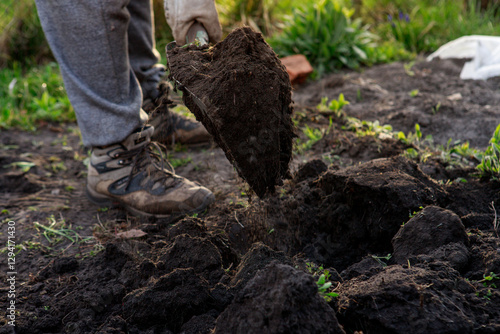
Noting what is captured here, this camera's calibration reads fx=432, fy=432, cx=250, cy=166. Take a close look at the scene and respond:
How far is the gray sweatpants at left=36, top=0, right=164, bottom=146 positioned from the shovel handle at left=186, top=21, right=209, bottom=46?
0.39 meters

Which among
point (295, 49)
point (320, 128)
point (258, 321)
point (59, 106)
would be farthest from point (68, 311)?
point (295, 49)

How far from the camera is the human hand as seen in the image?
203 cm

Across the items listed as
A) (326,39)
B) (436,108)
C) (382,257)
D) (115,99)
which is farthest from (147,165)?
(326,39)

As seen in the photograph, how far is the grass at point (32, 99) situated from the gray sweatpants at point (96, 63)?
2.00 meters

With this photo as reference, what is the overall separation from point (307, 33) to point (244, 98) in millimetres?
3401

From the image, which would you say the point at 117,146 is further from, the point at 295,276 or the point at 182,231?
the point at 295,276

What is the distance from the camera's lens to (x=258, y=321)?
50.1 inches

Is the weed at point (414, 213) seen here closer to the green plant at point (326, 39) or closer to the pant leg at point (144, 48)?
the pant leg at point (144, 48)

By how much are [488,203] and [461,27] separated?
3.82m

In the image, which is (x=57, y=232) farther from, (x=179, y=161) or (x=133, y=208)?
(x=179, y=161)

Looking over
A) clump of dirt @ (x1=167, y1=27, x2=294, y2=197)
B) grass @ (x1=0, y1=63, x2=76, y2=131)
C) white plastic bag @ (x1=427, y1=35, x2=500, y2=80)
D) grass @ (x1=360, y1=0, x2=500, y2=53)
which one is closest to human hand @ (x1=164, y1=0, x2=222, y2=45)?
clump of dirt @ (x1=167, y1=27, x2=294, y2=197)

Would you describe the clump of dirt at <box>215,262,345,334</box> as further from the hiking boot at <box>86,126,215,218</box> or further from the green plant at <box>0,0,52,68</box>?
the green plant at <box>0,0,52,68</box>

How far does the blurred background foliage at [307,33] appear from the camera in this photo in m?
4.61

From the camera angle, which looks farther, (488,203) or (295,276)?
(488,203)
